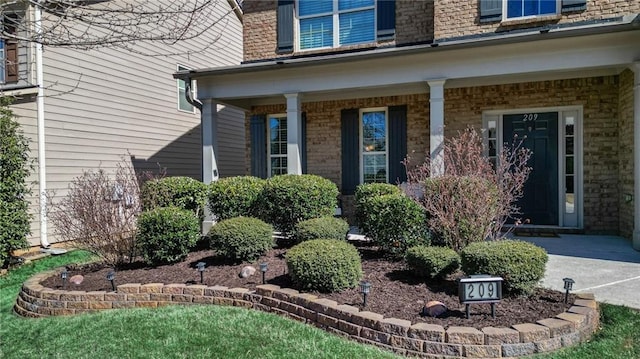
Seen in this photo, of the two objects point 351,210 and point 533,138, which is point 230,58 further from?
point 533,138

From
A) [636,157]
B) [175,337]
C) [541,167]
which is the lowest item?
[175,337]

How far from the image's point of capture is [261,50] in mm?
10398

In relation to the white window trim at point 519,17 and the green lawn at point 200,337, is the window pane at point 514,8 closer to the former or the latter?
the white window trim at point 519,17

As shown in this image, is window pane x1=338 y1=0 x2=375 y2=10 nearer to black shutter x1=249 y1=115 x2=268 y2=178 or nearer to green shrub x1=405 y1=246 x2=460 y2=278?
black shutter x1=249 y1=115 x2=268 y2=178

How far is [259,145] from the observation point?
1031 centimetres

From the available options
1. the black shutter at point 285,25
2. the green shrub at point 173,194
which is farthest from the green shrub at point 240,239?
the black shutter at point 285,25

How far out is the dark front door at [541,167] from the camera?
26.7 feet

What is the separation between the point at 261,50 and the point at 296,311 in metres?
7.97

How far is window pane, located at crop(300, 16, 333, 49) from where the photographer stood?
984 cm

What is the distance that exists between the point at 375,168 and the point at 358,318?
20.7 ft

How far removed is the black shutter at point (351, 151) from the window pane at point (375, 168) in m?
0.20

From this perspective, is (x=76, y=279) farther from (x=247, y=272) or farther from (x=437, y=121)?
(x=437, y=121)

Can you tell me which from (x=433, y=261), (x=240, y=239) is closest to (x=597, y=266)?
(x=433, y=261)

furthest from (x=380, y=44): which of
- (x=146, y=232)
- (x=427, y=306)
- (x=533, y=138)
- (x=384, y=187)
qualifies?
(x=427, y=306)
